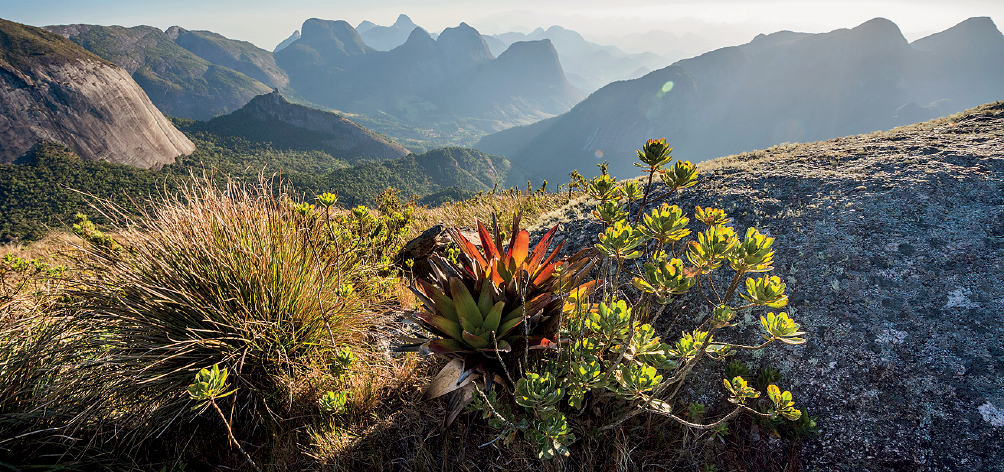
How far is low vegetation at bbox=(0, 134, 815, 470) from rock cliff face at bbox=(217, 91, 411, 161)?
137m

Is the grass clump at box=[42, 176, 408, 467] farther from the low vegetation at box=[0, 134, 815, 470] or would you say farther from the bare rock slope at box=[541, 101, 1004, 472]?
the bare rock slope at box=[541, 101, 1004, 472]

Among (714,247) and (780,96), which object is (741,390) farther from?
(780,96)

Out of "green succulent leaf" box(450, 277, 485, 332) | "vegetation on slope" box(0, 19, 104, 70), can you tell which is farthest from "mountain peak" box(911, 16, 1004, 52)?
"vegetation on slope" box(0, 19, 104, 70)

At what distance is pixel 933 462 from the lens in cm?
147

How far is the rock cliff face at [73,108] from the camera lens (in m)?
67.4

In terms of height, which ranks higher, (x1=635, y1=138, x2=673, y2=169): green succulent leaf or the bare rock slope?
(x1=635, y1=138, x2=673, y2=169): green succulent leaf

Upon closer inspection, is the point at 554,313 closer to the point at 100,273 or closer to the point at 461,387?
the point at 461,387

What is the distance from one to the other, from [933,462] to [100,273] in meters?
4.28

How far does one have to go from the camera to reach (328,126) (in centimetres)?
13900

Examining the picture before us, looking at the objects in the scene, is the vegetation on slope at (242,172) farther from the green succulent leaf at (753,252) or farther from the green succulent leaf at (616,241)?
the green succulent leaf at (753,252)

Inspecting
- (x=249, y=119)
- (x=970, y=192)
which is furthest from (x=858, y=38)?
(x=249, y=119)

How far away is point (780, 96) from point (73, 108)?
9025 inches

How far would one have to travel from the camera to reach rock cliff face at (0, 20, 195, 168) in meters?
67.4

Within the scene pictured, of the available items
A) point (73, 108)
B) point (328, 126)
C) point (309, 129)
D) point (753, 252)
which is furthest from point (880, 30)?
point (73, 108)
